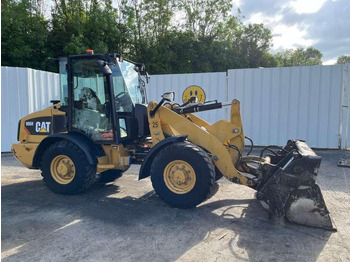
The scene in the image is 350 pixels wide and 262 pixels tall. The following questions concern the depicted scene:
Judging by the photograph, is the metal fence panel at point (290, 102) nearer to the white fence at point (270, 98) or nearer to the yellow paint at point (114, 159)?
the white fence at point (270, 98)

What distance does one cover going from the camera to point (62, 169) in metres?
5.17

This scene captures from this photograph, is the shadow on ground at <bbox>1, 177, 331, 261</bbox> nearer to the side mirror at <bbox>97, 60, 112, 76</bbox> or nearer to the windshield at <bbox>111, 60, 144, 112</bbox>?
the windshield at <bbox>111, 60, 144, 112</bbox>

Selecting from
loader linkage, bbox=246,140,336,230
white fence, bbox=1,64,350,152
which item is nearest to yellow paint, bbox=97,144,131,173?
loader linkage, bbox=246,140,336,230

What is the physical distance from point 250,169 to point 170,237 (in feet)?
6.16

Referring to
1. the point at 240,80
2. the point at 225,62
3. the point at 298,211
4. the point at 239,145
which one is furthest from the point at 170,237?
the point at 225,62

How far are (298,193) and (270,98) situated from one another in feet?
20.3

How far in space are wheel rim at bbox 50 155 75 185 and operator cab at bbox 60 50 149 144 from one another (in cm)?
54

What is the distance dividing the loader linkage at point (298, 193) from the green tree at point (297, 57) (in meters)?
27.0

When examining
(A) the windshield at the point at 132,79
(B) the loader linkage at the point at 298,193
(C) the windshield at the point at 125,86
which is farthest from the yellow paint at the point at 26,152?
(B) the loader linkage at the point at 298,193

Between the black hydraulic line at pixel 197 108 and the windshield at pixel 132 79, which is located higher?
the windshield at pixel 132 79

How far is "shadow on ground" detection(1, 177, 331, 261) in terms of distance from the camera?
10.5 feet

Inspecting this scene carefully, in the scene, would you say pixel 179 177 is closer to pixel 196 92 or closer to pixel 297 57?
pixel 196 92

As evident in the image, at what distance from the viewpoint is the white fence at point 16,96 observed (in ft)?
30.9

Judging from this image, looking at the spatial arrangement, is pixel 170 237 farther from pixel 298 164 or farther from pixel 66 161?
pixel 66 161
